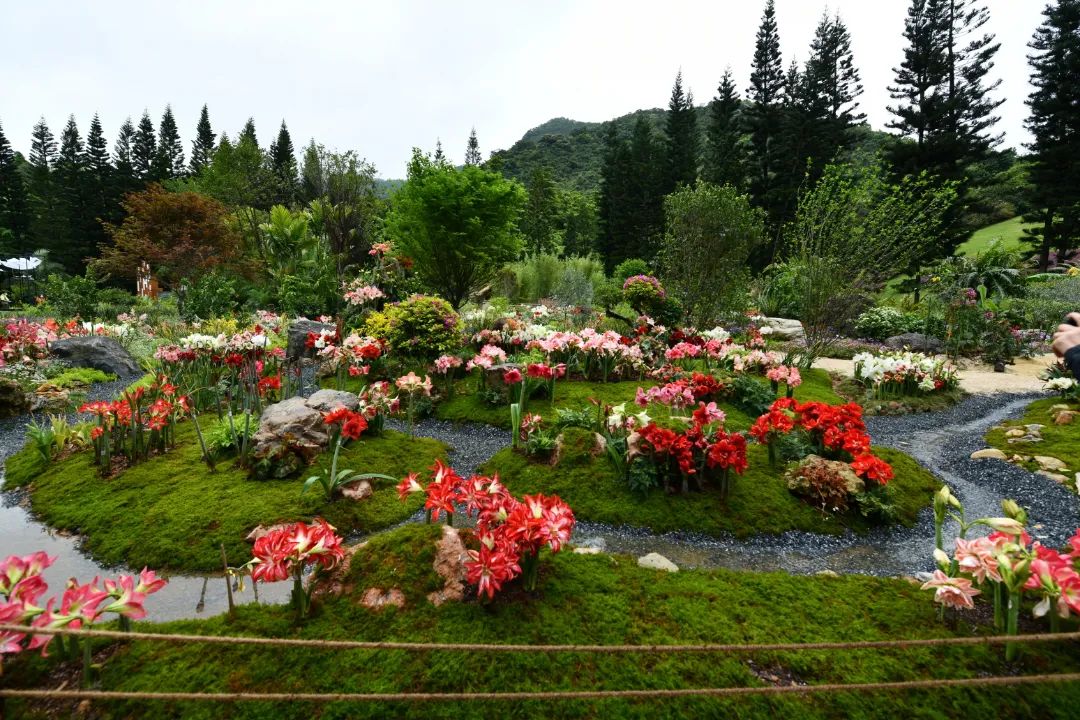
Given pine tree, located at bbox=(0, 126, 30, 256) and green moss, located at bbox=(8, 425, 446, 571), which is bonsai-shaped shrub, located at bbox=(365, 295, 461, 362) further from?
pine tree, located at bbox=(0, 126, 30, 256)

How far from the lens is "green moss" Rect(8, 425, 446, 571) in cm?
284

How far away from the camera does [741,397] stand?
5777 millimetres

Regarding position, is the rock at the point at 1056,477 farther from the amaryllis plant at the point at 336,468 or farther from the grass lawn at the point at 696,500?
the amaryllis plant at the point at 336,468

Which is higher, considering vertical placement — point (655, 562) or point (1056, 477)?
point (655, 562)

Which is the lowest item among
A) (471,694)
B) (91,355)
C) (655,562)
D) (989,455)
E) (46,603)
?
(989,455)

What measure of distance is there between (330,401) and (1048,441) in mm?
7362

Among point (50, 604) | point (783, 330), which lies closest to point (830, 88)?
point (783, 330)

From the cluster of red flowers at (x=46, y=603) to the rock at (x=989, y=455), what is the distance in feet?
21.3

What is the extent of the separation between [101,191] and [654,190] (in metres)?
39.8

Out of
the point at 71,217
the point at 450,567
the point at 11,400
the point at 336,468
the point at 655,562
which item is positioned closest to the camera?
the point at 450,567

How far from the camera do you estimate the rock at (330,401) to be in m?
4.36

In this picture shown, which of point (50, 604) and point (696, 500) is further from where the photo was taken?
point (696, 500)

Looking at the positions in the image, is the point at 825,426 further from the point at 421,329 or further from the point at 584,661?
the point at 421,329

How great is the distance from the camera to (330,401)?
4.54m
